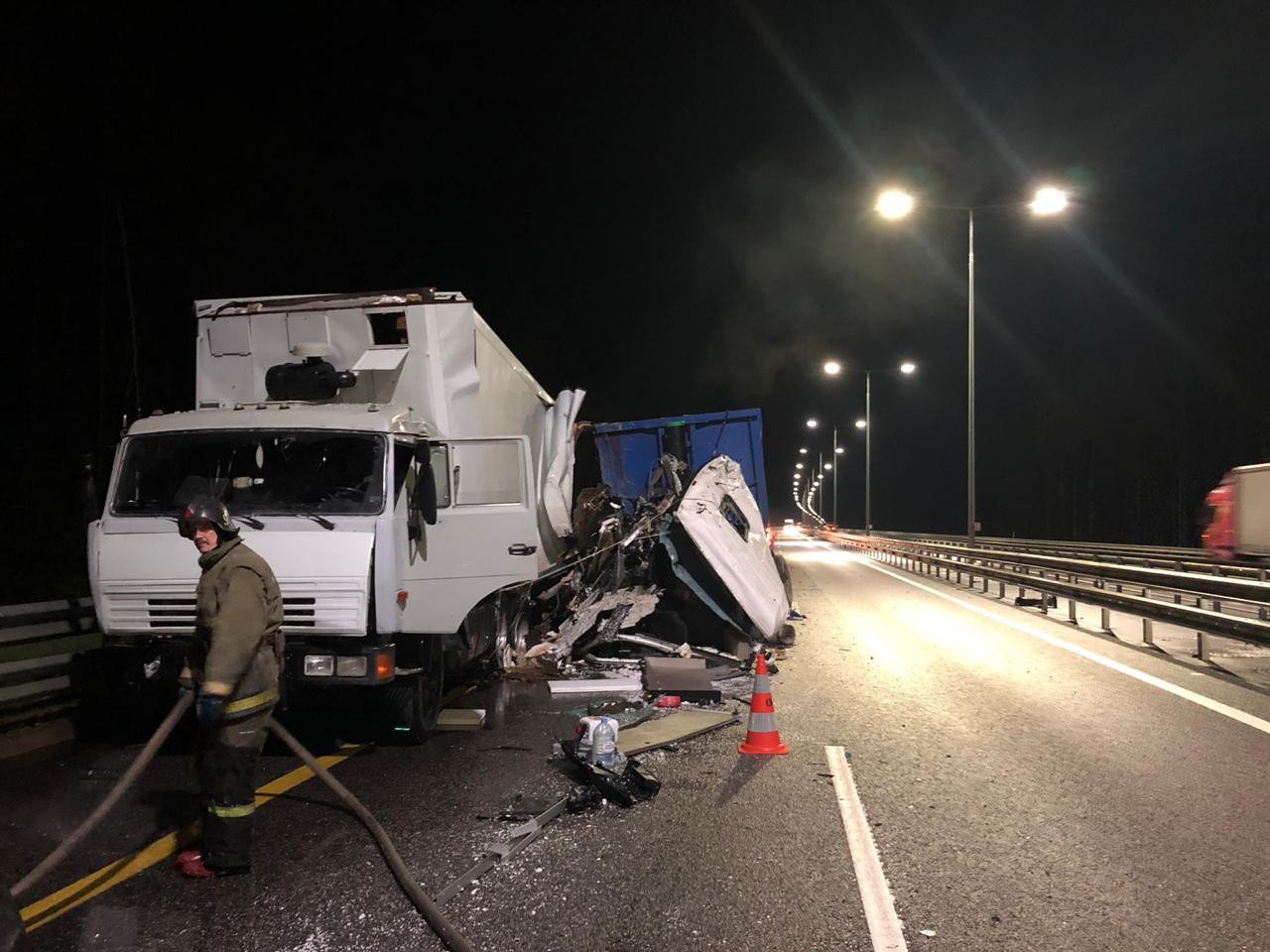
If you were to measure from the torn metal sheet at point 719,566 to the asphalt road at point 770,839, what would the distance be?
7.26 feet

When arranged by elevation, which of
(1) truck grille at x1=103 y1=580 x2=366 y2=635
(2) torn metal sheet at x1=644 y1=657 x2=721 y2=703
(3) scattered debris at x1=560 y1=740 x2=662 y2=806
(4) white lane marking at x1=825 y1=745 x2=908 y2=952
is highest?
(1) truck grille at x1=103 y1=580 x2=366 y2=635

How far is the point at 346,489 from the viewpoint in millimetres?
6746

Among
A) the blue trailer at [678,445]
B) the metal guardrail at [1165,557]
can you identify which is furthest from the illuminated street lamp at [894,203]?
the metal guardrail at [1165,557]

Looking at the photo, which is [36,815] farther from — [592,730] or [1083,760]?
[1083,760]

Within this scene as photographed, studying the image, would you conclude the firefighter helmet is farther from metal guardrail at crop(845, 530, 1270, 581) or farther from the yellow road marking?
metal guardrail at crop(845, 530, 1270, 581)

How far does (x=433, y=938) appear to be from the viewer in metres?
3.71

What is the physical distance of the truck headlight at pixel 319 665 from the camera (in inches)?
243

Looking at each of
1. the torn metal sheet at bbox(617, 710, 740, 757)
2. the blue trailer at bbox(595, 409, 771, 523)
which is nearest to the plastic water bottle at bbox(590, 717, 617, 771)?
the torn metal sheet at bbox(617, 710, 740, 757)

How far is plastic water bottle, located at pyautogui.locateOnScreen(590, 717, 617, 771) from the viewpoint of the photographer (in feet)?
19.5

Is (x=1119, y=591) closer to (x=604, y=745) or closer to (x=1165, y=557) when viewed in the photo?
(x=1165, y=557)

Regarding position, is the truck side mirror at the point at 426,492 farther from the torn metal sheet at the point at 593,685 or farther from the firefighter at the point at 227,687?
the torn metal sheet at the point at 593,685

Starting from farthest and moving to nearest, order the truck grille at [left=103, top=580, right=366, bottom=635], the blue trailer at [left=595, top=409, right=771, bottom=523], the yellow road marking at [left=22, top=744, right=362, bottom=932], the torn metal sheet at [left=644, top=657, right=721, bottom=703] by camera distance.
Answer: the blue trailer at [left=595, top=409, right=771, bottom=523] → the torn metal sheet at [left=644, top=657, right=721, bottom=703] → the truck grille at [left=103, top=580, right=366, bottom=635] → the yellow road marking at [left=22, top=744, right=362, bottom=932]

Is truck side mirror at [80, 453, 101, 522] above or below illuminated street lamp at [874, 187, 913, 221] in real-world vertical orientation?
below

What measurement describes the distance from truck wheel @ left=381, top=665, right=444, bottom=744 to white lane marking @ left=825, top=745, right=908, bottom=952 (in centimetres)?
303
